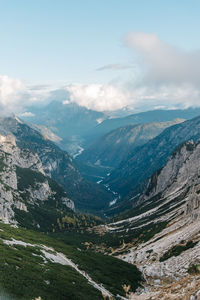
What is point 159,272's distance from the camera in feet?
260

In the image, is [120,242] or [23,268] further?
[120,242]

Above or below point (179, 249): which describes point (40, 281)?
above

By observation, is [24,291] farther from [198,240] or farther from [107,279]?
[198,240]

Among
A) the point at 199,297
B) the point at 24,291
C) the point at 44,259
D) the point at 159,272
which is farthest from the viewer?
the point at 159,272

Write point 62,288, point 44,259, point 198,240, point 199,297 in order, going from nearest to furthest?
point 199,297
point 62,288
point 44,259
point 198,240

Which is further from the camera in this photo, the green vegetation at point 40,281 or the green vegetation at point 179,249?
the green vegetation at point 179,249

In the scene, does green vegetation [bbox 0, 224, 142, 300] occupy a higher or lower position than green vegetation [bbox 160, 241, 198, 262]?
higher

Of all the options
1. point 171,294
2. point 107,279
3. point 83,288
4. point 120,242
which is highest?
point 171,294

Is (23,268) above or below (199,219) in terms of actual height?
Result: above

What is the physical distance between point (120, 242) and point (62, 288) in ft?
452

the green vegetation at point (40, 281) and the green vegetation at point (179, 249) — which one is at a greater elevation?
the green vegetation at point (40, 281)

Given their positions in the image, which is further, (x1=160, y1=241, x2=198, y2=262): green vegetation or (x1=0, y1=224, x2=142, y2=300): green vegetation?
(x1=160, y1=241, x2=198, y2=262): green vegetation

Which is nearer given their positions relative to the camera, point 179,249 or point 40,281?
point 40,281

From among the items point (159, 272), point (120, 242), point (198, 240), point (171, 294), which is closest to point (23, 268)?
point (171, 294)
